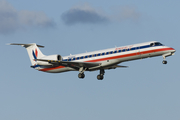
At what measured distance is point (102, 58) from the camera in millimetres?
42562

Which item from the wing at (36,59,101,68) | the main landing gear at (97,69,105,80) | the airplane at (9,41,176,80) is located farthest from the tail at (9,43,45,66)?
the main landing gear at (97,69,105,80)

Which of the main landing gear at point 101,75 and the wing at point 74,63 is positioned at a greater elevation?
the wing at point 74,63

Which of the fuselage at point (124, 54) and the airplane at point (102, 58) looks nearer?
the fuselage at point (124, 54)

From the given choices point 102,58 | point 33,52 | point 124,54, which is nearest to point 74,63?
point 102,58

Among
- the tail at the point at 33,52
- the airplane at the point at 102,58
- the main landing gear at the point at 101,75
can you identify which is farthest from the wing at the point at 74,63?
the tail at the point at 33,52

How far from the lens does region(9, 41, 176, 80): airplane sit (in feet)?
133

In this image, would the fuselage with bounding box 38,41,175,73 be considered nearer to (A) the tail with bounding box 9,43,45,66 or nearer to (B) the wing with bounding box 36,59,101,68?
(B) the wing with bounding box 36,59,101,68

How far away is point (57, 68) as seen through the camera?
46938 mm

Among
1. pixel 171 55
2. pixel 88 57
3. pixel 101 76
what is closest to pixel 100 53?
pixel 88 57

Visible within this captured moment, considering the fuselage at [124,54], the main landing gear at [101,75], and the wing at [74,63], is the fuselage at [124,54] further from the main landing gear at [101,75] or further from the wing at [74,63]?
the main landing gear at [101,75]

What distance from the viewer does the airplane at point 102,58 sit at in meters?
40.5

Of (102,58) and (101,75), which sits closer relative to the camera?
(102,58)

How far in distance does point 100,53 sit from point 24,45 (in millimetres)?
12591

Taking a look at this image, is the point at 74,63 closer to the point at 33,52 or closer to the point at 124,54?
the point at 124,54
